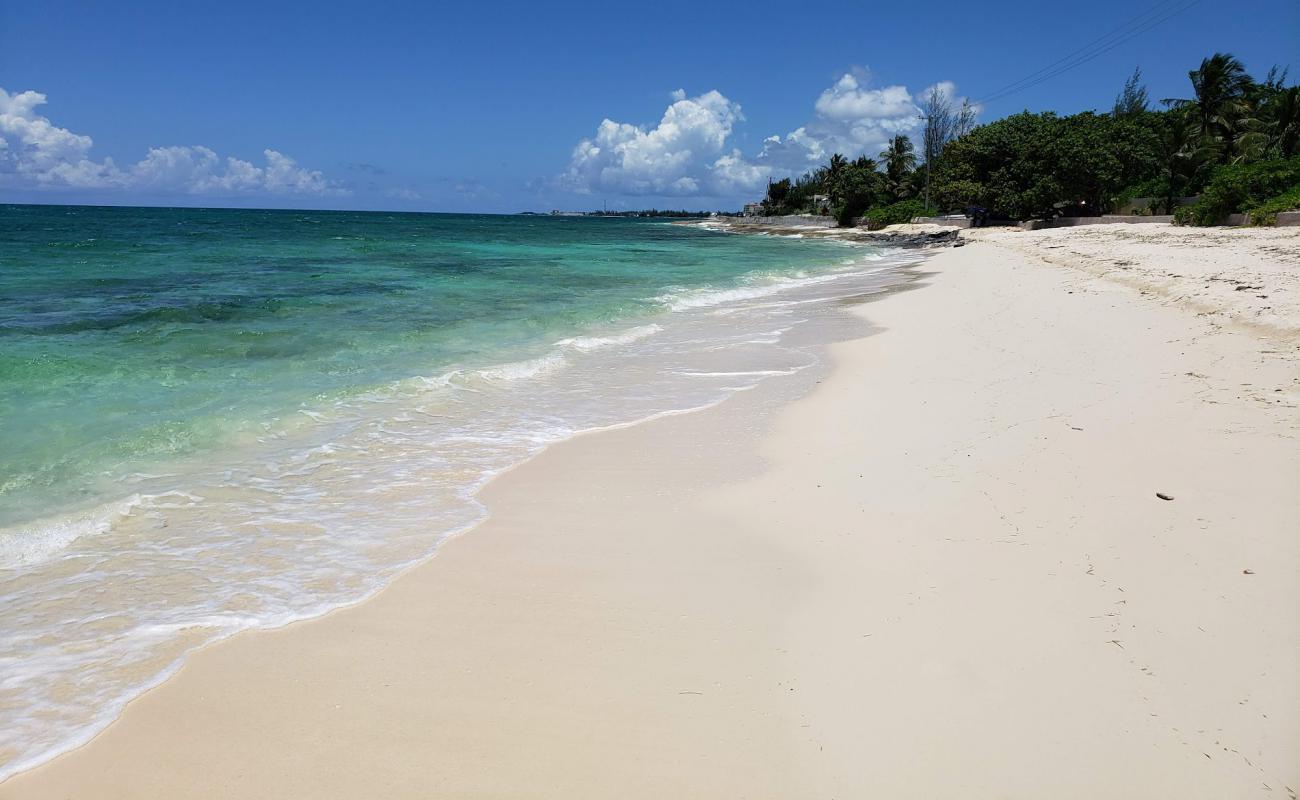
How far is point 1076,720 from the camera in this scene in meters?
2.66

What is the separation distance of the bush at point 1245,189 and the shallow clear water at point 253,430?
2030 centimetres

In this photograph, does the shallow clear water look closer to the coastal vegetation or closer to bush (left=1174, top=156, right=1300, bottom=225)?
bush (left=1174, top=156, right=1300, bottom=225)

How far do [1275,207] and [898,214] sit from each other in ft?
143

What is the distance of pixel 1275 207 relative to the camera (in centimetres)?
2241

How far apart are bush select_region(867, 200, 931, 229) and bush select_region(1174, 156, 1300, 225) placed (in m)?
37.3

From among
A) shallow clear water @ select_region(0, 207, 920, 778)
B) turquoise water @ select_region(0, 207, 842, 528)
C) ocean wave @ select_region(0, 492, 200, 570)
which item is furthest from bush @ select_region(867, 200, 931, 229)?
ocean wave @ select_region(0, 492, 200, 570)

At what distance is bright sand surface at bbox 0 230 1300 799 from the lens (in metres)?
2.53

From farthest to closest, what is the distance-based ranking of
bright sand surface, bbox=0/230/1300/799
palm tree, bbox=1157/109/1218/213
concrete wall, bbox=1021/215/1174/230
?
palm tree, bbox=1157/109/1218/213, concrete wall, bbox=1021/215/1174/230, bright sand surface, bbox=0/230/1300/799

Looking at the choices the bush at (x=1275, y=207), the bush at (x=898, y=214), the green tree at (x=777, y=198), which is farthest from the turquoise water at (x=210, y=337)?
the green tree at (x=777, y=198)

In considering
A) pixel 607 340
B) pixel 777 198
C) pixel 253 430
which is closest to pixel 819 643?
pixel 253 430

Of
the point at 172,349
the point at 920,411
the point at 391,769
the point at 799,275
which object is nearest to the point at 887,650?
the point at 391,769

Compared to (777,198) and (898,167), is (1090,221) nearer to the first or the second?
(898,167)

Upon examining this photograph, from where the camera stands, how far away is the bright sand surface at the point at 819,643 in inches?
99.7

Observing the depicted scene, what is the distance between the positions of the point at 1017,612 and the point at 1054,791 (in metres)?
1.08
